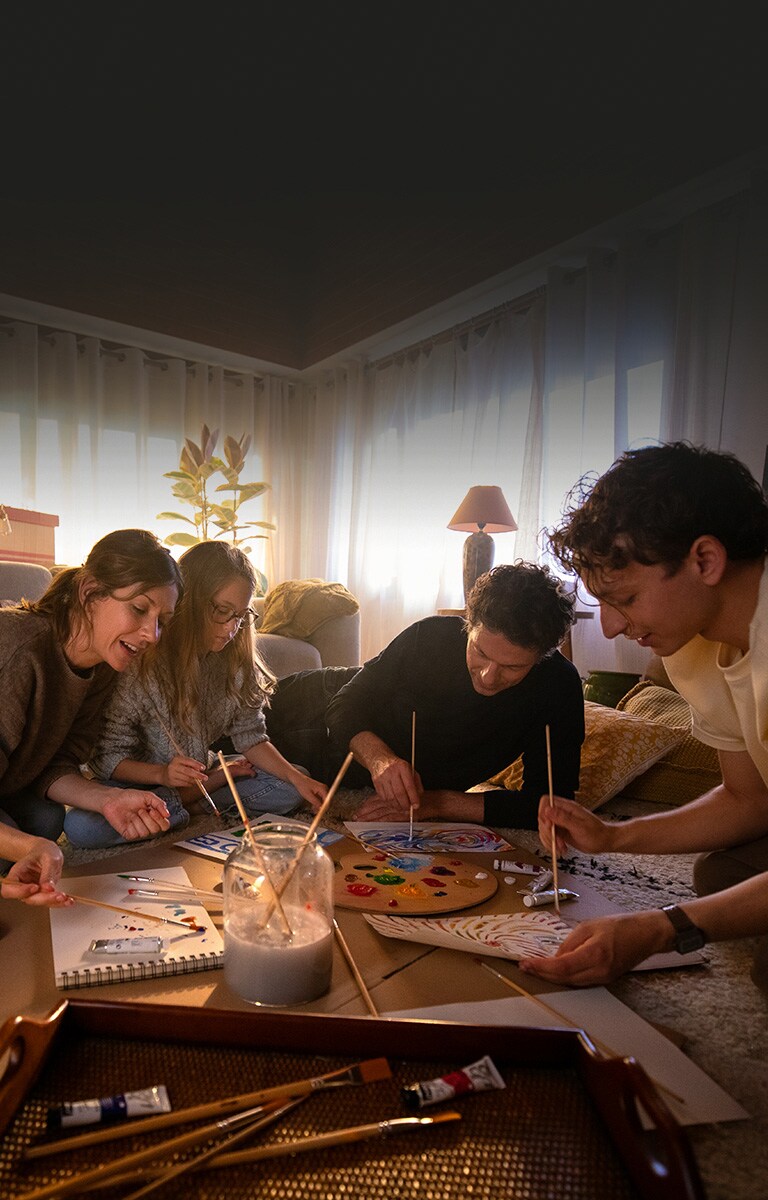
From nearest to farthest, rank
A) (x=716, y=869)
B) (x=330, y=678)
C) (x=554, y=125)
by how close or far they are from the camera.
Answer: (x=716, y=869) → (x=330, y=678) → (x=554, y=125)

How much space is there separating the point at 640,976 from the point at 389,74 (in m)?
4.21

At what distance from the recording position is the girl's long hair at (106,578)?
1490 millimetres

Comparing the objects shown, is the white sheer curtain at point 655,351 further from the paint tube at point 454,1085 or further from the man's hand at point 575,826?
the paint tube at point 454,1085

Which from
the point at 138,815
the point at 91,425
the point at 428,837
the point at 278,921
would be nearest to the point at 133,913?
the point at 278,921

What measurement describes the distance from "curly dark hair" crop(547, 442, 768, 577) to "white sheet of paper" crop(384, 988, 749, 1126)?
1.88 ft

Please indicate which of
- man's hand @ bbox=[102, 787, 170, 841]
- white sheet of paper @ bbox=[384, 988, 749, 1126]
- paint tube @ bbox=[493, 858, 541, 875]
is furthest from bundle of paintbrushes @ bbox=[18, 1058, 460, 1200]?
man's hand @ bbox=[102, 787, 170, 841]

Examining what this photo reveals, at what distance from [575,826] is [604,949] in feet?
1.06

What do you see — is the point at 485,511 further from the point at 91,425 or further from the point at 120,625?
the point at 91,425

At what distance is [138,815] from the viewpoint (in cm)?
131

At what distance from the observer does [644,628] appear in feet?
3.73

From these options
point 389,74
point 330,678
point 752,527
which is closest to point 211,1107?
point 752,527

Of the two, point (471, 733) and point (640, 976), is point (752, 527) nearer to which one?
point (640, 976)

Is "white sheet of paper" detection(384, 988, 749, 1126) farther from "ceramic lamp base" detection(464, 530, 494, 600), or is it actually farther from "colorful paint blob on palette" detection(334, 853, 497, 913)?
"ceramic lamp base" detection(464, 530, 494, 600)

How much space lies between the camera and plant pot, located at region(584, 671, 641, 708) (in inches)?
122
